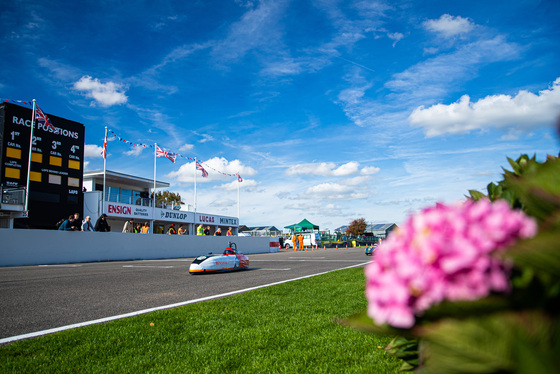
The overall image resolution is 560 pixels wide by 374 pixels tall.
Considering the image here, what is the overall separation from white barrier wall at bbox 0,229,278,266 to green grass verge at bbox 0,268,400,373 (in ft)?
43.2

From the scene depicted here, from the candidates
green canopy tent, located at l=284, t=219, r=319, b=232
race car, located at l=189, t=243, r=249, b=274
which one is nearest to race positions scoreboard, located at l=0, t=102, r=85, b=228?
race car, located at l=189, t=243, r=249, b=274

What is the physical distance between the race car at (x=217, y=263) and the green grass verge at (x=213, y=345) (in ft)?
19.0

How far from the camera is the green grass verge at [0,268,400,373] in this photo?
10.3 ft

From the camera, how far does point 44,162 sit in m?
28.0

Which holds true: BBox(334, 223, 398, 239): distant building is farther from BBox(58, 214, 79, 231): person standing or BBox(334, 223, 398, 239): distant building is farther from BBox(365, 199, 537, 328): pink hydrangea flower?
BBox(365, 199, 537, 328): pink hydrangea flower

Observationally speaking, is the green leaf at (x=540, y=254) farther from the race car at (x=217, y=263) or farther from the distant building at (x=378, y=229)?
the distant building at (x=378, y=229)

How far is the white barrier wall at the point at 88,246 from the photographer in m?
15.1

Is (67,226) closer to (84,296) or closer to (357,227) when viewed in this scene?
(84,296)

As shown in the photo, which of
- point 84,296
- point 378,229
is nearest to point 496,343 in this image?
point 84,296

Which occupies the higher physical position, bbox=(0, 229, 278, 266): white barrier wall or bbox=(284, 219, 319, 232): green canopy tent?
bbox=(284, 219, 319, 232): green canopy tent

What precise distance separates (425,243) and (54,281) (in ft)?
34.1

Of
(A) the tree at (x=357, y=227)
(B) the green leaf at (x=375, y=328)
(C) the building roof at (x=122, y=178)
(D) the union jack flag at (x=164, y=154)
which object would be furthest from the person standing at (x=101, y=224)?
(A) the tree at (x=357, y=227)

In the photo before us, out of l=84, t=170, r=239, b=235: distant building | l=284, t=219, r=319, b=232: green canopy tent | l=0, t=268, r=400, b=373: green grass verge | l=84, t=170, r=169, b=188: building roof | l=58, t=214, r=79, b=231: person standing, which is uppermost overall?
l=84, t=170, r=169, b=188: building roof

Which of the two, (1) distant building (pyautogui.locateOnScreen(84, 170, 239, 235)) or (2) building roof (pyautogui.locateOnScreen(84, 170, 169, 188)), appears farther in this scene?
(2) building roof (pyautogui.locateOnScreen(84, 170, 169, 188))
